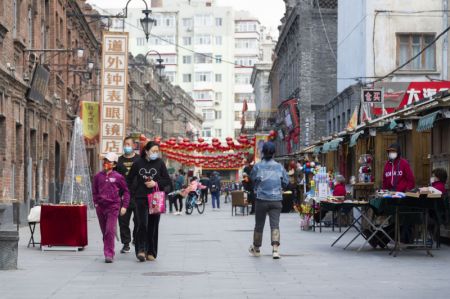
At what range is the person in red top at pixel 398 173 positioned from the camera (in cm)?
1814

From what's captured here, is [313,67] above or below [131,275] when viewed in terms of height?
above

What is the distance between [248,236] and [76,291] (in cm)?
1181

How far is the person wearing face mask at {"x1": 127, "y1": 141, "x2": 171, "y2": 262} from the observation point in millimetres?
16203

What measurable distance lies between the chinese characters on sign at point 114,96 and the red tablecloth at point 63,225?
18.9 metres

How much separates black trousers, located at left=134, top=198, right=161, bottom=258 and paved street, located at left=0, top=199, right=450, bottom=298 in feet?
0.89

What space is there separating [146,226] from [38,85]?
16470 millimetres

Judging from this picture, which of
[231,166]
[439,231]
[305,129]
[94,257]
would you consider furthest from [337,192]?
[231,166]

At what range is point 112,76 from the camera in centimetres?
3734

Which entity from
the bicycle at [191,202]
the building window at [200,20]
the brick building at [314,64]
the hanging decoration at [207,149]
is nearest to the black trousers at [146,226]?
the bicycle at [191,202]

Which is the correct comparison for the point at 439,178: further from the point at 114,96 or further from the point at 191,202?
the point at 191,202

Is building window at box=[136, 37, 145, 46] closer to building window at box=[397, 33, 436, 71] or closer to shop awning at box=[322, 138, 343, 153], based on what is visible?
building window at box=[397, 33, 436, 71]

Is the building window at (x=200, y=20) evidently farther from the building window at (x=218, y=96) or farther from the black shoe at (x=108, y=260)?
the black shoe at (x=108, y=260)

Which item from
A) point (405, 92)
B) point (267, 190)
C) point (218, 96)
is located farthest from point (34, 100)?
point (218, 96)

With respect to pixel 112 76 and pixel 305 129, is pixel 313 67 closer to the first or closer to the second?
pixel 305 129
